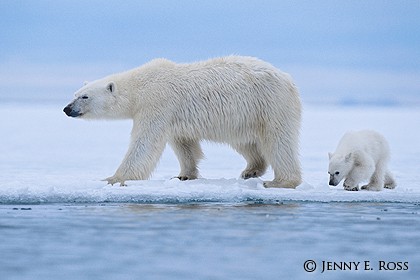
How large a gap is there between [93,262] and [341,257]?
1.48m

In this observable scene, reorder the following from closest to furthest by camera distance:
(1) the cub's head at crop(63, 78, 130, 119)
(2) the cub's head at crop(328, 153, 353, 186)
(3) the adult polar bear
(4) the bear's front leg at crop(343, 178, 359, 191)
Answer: (2) the cub's head at crop(328, 153, 353, 186) → (4) the bear's front leg at crop(343, 178, 359, 191) → (3) the adult polar bear → (1) the cub's head at crop(63, 78, 130, 119)

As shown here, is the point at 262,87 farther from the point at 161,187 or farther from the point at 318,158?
the point at 318,158

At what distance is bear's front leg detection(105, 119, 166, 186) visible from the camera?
8.15m

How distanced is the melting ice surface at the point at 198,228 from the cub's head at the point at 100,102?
0.78 meters

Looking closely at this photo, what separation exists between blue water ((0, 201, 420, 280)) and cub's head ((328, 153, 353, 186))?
0.65m

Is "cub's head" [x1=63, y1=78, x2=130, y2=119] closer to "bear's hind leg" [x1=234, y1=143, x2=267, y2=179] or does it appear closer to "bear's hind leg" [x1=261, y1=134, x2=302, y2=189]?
"bear's hind leg" [x1=234, y1=143, x2=267, y2=179]

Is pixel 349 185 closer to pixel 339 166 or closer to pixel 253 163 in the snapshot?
pixel 339 166

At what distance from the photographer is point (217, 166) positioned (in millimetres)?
11875

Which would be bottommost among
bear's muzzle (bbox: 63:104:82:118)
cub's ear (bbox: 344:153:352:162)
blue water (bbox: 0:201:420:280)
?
blue water (bbox: 0:201:420:280)

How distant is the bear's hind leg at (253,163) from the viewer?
29.1 feet

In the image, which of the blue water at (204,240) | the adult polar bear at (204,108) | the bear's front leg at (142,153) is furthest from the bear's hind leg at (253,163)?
the blue water at (204,240)

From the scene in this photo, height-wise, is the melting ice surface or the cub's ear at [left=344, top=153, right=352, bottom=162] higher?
the cub's ear at [left=344, top=153, right=352, bottom=162]

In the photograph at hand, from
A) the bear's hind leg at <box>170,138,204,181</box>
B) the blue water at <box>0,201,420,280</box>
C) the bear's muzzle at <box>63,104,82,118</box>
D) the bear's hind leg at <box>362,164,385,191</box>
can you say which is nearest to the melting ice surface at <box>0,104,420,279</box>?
the blue water at <box>0,201,420,280</box>

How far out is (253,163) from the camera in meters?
8.98
